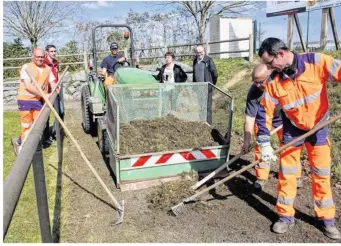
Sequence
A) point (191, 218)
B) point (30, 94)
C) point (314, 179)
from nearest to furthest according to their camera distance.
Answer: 1. point (314, 179)
2. point (191, 218)
3. point (30, 94)

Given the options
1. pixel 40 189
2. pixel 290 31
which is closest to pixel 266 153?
pixel 40 189

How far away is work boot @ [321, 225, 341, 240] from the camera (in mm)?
3225

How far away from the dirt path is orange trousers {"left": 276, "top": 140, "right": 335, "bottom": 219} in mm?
236

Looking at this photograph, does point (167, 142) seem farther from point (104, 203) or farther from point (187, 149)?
point (104, 203)

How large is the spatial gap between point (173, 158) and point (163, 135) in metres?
0.46

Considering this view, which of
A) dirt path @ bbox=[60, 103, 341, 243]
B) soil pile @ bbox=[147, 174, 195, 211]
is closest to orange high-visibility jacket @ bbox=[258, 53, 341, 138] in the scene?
dirt path @ bbox=[60, 103, 341, 243]

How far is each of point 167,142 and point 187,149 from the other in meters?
0.32

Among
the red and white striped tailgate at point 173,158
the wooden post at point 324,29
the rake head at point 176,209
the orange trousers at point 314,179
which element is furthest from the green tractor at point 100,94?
the wooden post at point 324,29

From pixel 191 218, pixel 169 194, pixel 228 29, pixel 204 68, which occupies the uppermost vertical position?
pixel 228 29

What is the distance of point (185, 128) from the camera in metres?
5.16

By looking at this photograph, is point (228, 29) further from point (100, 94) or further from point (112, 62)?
point (100, 94)

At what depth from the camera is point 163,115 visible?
18.3 feet

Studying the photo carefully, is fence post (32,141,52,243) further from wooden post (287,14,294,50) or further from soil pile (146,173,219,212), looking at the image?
wooden post (287,14,294,50)

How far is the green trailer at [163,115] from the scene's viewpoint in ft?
14.7
